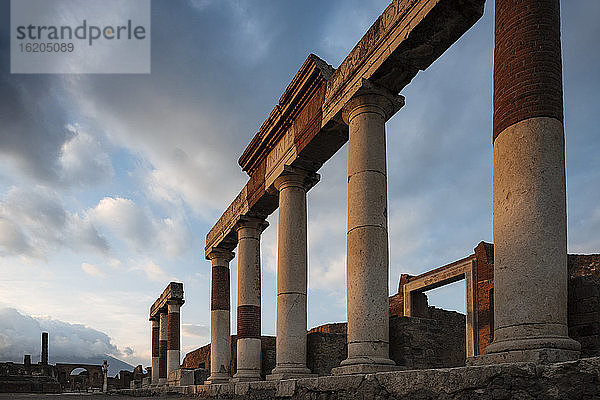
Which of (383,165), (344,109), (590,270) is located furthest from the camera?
(590,270)

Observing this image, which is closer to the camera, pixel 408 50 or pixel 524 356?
pixel 524 356

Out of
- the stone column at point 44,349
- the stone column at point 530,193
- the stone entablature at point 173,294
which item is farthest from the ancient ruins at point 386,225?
the stone column at point 44,349

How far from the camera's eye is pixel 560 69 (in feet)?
18.8

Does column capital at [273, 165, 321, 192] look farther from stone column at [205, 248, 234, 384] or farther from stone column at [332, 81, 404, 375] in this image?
stone column at [205, 248, 234, 384]

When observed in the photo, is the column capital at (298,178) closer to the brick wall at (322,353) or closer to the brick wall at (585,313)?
the brick wall at (322,353)

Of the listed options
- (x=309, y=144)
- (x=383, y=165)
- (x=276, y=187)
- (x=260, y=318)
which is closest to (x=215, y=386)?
(x=260, y=318)

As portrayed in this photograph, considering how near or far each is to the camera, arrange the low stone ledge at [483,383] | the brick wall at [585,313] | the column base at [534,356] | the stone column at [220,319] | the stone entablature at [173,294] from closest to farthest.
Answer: the low stone ledge at [483,383] → the column base at [534,356] → the brick wall at [585,313] → the stone column at [220,319] → the stone entablature at [173,294]

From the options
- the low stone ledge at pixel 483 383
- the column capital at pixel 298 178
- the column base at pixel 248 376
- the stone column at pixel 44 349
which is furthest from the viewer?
the stone column at pixel 44 349

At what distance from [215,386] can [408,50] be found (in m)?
10.8

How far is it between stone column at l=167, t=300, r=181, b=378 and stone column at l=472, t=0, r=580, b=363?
2299 centimetres

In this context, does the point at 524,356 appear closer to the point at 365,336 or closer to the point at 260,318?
the point at 365,336

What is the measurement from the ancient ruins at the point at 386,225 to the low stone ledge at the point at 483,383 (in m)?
0.02

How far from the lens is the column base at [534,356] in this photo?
16.2 feet

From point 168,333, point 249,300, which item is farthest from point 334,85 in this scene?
point 168,333
